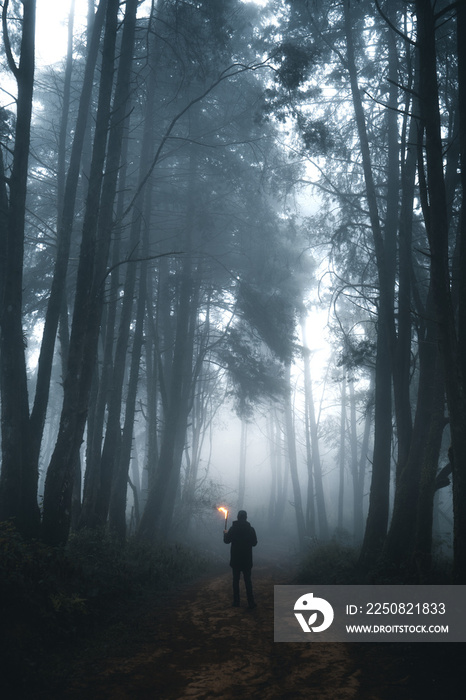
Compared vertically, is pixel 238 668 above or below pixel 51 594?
below

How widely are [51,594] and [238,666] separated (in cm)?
270

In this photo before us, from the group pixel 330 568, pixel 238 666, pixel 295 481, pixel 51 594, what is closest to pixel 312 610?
pixel 238 666

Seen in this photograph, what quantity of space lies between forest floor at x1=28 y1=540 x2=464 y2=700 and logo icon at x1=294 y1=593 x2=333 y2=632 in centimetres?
57

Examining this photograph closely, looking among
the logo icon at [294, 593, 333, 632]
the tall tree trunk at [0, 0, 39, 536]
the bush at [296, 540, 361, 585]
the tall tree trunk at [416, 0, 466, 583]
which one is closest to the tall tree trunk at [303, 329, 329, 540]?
the bush at [296, 540, 361, 585]

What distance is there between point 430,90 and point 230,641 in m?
7.93

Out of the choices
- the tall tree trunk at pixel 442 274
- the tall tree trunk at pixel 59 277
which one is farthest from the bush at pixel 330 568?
the tall tree trunk at pixel 59 277

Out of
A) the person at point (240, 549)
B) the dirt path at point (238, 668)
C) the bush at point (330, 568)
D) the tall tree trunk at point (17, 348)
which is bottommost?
the dirt path at point (238, 668)

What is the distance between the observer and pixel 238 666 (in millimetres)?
→ 5688

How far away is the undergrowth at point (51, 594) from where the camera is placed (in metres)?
5.26

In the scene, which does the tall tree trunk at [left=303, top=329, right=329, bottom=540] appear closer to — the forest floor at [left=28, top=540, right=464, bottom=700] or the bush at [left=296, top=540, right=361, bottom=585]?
→ the bush at [left=296, top=540, right=361, bottom=585]

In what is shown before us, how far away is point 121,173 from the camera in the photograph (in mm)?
14375

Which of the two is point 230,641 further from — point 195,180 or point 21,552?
point 195,180

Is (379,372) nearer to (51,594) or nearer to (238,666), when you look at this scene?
(238,666)

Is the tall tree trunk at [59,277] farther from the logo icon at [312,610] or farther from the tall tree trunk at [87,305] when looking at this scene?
the logo icon at [312,610]
